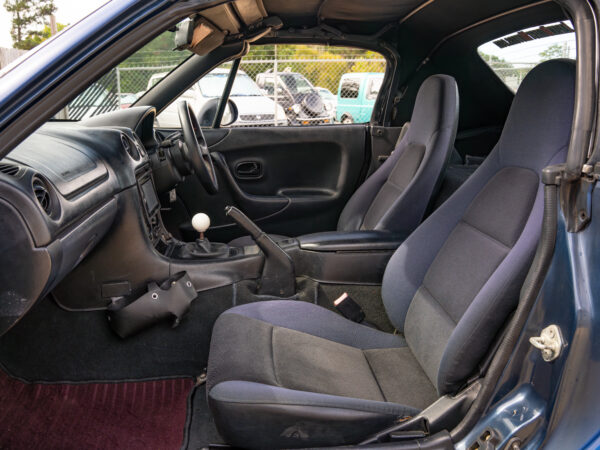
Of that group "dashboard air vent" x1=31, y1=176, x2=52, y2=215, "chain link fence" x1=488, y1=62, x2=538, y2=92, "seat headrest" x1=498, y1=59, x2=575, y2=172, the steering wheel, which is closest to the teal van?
"chain link fence" x1=488, y1=62, x2=538, y2=92

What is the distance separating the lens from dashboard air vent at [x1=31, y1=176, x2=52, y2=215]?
53.3 inches

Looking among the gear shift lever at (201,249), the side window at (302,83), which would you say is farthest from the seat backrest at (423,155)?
the side window at (302,83)

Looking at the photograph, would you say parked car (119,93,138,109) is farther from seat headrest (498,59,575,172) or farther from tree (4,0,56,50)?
tree (4,0,56,50)

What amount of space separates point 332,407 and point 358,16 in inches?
87.3

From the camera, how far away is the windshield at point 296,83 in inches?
300

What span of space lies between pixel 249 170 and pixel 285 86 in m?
4.56

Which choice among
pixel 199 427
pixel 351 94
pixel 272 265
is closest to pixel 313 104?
pixel 351 94

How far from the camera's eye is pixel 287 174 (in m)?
3.38

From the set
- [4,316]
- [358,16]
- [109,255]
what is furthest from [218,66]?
[4,316]

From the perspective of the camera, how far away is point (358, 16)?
283cm

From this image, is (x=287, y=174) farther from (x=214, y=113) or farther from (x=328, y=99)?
(x=328, y=99)

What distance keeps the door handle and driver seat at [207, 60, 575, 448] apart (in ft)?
5.23

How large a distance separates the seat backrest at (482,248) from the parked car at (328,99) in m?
5.38

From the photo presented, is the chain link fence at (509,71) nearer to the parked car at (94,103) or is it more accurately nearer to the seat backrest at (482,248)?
the seat backrest at (482,248)
